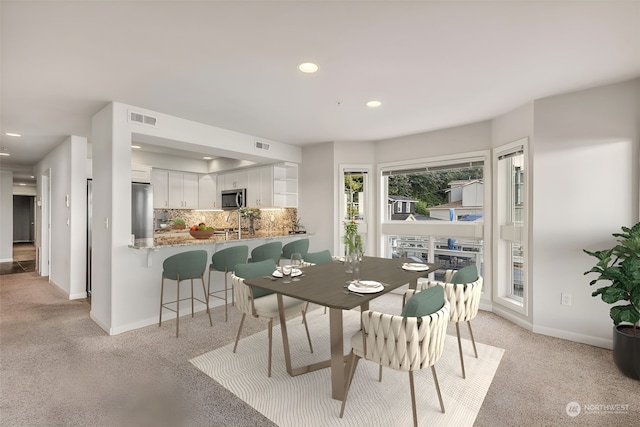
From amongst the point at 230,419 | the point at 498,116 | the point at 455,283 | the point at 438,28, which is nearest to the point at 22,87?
the point at 230,419

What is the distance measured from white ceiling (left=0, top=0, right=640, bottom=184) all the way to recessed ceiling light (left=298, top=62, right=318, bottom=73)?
0.08 meters

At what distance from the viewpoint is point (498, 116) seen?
415 centimetres

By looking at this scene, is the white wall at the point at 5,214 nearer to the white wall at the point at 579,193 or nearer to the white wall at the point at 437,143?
the white wall at the point at 437,143

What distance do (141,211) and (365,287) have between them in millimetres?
4464

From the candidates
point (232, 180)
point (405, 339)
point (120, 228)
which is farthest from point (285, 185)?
point (405, 339)

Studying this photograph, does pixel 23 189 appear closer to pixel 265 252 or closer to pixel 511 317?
pixel 265 252

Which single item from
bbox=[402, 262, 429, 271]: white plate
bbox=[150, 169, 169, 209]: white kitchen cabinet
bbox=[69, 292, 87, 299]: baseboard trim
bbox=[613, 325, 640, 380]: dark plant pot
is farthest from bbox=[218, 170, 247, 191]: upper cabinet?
bbox=[613, 325, 640, 380]: dark plant pot

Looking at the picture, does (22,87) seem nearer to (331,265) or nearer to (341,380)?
(331,265)

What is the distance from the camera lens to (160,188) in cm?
653

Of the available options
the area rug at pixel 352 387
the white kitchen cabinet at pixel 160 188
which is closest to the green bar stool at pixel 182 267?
the area rug at pixel 352 387

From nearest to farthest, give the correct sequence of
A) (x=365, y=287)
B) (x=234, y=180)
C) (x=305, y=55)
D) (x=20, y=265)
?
(x=365, y=287) → (x=305, y=55) → (x=234, y=180) → (x=20, y=265)

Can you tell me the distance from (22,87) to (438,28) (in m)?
3.75

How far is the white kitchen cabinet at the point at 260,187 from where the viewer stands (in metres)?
5.93

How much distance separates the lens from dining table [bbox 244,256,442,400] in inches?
86.8
